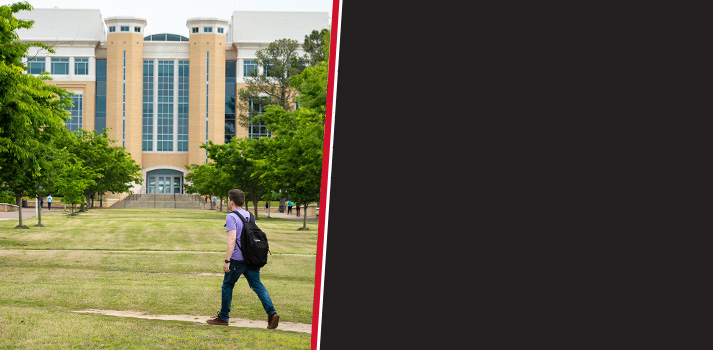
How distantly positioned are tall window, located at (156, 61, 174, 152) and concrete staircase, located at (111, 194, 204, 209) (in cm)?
950

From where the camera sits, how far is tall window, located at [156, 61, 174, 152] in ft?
311

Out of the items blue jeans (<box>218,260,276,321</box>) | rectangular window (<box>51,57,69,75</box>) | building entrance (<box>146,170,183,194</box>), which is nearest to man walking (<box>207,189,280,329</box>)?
blue jeans (<box>218,260,276,321</box>)

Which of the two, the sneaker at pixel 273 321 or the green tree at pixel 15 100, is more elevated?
the green tree at pixel 15 100

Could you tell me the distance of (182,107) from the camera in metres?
95.2

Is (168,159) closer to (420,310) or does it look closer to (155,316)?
(155,316)

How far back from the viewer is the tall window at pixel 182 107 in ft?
311

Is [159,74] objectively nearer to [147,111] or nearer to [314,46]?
[147,111]

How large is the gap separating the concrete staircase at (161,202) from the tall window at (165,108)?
9.50m

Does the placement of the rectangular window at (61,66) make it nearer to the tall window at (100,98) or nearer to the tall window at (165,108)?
the tall window at (100,98)

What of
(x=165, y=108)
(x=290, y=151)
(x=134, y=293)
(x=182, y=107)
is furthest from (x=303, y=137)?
(x=165, y=108)

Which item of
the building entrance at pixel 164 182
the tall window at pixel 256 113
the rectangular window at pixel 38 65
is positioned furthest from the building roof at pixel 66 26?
the tall window at pixel 256 113

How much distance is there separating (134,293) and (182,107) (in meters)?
86.2

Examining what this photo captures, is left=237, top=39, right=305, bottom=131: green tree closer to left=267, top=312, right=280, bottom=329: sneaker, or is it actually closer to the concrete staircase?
the concrete staircase

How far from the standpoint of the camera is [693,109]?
2.58 meters
